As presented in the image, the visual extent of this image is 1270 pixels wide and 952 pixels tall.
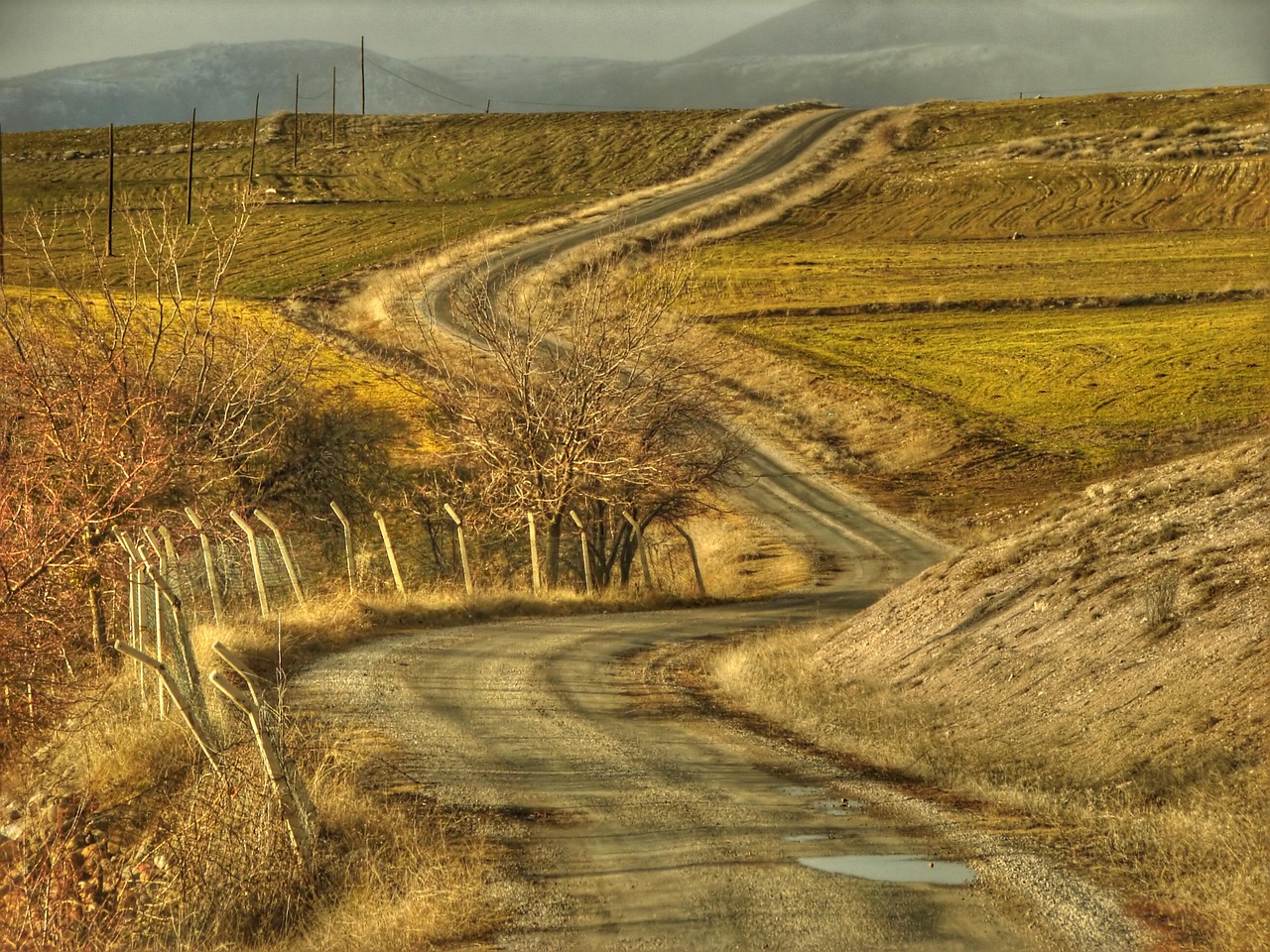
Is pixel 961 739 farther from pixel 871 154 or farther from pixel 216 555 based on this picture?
pixel 871 154

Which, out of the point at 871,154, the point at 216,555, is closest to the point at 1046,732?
the point at 216,555

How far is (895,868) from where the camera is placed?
29.2 ft

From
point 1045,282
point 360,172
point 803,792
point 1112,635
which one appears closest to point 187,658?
point 803,792

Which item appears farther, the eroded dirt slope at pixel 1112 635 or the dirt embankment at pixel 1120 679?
the eroded dirt slope at pixel 1112 635

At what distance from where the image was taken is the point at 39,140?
113312mm

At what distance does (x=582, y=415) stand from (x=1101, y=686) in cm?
1779

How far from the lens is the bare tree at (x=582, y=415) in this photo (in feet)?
96.7

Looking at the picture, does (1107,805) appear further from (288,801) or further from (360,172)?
(360,172)

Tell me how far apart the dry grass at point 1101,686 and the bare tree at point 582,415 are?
35.7ft

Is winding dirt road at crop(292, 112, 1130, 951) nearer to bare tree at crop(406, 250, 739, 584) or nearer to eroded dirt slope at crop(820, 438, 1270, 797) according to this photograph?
eroded dirt slope at crop(820, 438, 1270, 797)

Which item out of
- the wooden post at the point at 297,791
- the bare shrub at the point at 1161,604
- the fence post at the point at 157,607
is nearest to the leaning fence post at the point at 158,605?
the fence post at the point at 157,607

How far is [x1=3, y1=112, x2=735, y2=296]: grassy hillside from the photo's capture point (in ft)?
256

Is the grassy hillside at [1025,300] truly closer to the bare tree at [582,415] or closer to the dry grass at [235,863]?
the bare tree at [582,415]

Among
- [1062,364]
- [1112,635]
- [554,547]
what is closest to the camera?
[1112,635]
